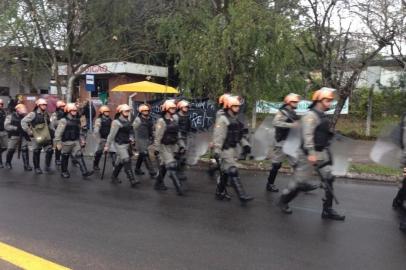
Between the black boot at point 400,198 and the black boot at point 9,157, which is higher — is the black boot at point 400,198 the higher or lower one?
the higher one

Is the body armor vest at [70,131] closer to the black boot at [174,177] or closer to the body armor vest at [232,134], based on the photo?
the black boot at [174,177]

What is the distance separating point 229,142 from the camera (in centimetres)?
895

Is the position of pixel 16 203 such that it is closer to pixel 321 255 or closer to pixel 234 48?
pixel 321 255

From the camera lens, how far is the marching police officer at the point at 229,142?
345 inches

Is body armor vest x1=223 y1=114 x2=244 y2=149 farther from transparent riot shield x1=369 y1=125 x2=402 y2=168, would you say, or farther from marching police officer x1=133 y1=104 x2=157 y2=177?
marching police officer x1=133 y1=104 x2=157 y2=177

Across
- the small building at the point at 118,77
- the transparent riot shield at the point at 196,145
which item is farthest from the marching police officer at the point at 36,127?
the small building at the point at 118,77

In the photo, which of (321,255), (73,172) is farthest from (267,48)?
(321,255)

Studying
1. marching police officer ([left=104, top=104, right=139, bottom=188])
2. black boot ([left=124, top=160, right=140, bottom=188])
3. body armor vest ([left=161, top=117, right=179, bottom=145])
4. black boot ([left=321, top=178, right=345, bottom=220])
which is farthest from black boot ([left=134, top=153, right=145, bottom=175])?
black boot ([left=321, top=178, right=345, bottom=220])

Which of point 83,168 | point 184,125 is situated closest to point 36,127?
point 83,168

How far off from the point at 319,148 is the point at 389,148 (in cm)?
131

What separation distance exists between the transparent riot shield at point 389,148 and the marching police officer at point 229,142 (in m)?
2.19

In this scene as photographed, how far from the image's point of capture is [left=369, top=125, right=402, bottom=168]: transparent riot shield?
8.09 metres

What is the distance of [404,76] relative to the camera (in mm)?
19406

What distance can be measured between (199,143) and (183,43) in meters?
4.52
